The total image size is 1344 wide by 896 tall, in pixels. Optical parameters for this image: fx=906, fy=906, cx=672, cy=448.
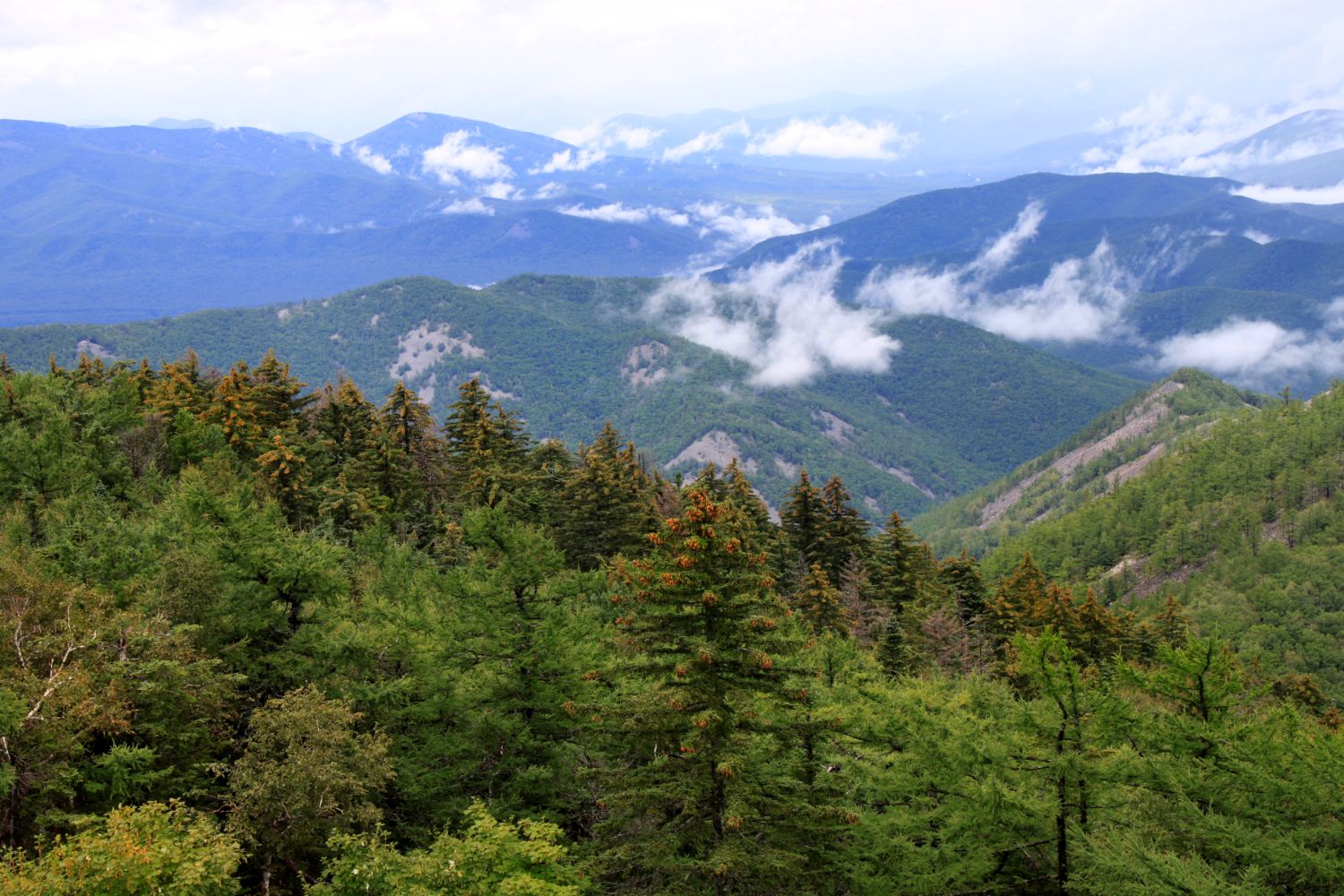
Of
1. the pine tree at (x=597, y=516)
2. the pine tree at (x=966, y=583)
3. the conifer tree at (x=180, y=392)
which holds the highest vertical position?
the conifer tree at (x=180, y=392)

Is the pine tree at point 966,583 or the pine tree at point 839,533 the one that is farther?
the pine tree at point 966,583

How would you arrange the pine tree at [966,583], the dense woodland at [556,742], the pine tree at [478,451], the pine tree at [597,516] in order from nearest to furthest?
the dense woodland at [556,742] → the pine tree at [478,451] → the pine tree at [597,516] → the pine tree at [966,583]

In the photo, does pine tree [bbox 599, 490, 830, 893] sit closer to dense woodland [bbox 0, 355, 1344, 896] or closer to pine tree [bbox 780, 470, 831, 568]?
dense woodland [bbox 0, 355, 1344, 896]

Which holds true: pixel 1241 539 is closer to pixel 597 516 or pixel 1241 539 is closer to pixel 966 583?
pixel 966 583

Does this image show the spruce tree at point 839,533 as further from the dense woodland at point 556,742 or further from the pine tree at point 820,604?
the dense woodland at point 556,742

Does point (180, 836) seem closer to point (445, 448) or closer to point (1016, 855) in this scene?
point (1016, 855)

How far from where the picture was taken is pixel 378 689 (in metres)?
24.6

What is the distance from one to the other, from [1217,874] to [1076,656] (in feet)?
139

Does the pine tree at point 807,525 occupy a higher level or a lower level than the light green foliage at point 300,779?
lower

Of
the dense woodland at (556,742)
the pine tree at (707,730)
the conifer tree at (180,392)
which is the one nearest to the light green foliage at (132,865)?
the dense woodland at (556,742)

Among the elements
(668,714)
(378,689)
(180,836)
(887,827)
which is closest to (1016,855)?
(887,827)

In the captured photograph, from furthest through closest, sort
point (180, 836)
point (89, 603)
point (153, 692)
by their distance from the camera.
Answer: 1. point (89, 603)
2. point (153, 692)
3. point (180, 836)

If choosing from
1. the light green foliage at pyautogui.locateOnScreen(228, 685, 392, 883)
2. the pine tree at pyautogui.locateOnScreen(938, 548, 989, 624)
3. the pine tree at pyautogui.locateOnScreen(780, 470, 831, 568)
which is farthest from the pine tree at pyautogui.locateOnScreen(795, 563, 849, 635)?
the light green foliage at pyautogui.locateOnScreen(228, 685, 392, 883)

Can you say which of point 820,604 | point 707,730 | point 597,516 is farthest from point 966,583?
point 707,730
